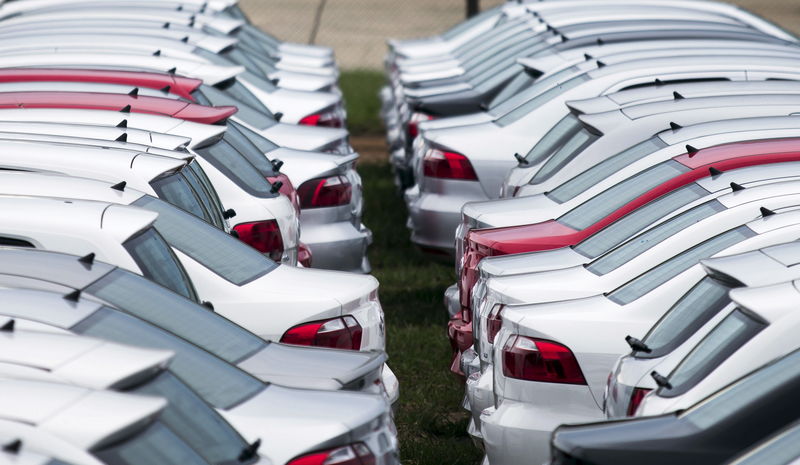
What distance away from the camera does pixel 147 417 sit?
390 cm

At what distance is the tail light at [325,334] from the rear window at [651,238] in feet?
3.88

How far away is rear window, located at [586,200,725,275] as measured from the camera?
22.8ft

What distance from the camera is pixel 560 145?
10.0 m

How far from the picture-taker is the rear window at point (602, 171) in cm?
854

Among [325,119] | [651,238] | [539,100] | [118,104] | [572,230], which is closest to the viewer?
[651,238]

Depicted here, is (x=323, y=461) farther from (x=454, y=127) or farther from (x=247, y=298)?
(x=454, y=127)

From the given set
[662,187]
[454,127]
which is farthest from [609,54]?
[662,187]

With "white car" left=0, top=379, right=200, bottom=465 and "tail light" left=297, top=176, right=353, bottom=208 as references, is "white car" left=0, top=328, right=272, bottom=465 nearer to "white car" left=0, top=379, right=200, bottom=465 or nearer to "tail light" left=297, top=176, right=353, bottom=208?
"white car" left=0, top=379, right=200, bottom=465

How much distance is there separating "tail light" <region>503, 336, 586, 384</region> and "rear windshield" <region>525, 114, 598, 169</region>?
3321mm

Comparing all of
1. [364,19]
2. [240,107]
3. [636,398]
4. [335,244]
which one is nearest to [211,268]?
[636,398]

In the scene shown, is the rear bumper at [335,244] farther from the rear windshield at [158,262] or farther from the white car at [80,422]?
the white car at [80,422]

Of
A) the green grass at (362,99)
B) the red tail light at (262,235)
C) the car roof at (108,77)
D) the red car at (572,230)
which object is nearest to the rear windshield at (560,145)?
the red car at (572,230)

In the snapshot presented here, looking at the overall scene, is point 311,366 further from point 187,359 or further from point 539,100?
point 539,100

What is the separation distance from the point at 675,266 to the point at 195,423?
264 cm
